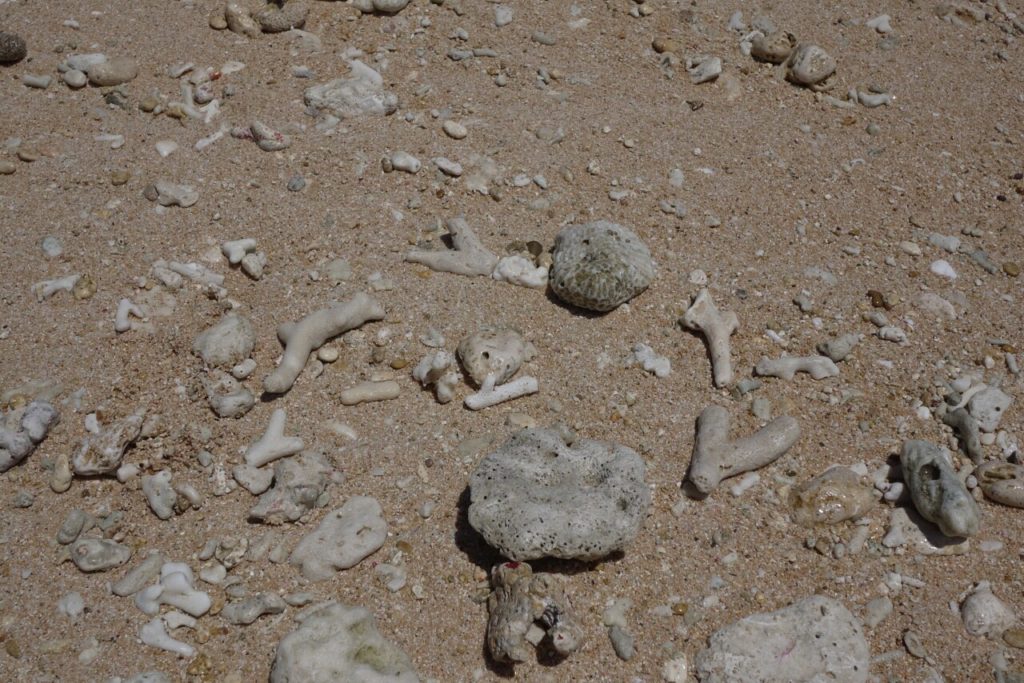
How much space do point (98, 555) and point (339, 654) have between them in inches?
45.0

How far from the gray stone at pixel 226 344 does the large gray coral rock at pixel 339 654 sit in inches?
51.9

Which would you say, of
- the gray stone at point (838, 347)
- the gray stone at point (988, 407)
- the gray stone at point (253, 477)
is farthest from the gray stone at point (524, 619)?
the gray stone at point (988, 407)

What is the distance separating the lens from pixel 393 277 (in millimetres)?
4133

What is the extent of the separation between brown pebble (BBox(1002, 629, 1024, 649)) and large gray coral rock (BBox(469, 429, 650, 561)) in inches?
58.9

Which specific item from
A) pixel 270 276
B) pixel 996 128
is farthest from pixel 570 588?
pixel 996 128

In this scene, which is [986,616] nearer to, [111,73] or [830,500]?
[830,500]

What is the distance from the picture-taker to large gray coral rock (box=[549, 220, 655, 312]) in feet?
13.1

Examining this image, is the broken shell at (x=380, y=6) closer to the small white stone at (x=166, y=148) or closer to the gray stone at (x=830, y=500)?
the small white stone at (x=166, y=148)

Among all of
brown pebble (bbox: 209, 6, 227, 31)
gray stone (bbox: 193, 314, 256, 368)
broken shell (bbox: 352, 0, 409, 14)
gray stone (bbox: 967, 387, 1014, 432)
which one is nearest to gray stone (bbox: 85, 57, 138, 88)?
brown pebble (bbox: 209, 6, 227, 31)

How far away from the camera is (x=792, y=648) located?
3.07 metres

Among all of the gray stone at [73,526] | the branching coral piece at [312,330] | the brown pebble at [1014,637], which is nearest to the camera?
the brown pebble at [1014,637]

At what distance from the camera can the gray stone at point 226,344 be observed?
12.3 ft

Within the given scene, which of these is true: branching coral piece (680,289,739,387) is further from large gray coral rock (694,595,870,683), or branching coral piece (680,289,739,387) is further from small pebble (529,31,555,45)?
small pebble (529,31,555,45)

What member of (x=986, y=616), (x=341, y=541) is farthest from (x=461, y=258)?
(x=986, y=616)
